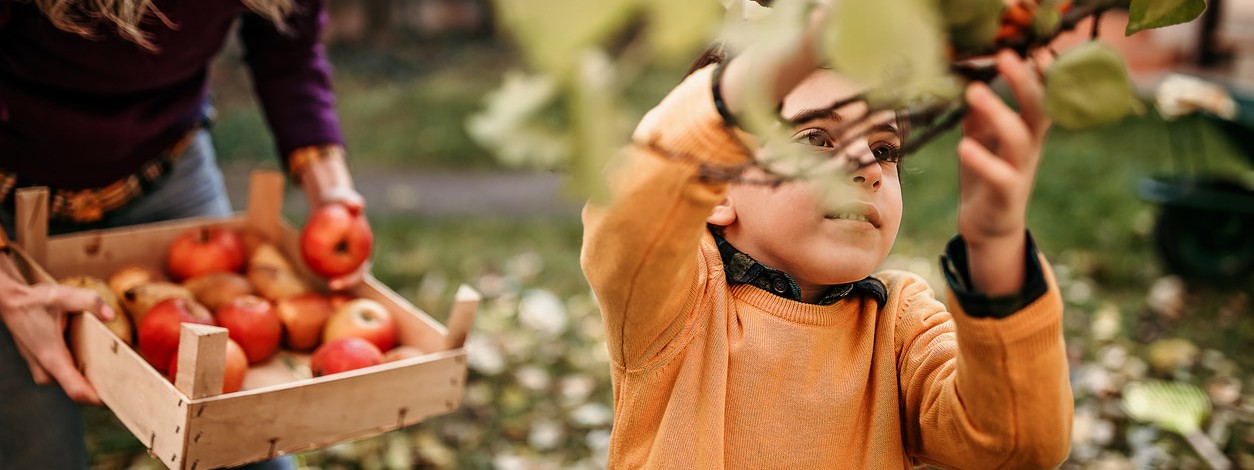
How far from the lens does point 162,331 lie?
1927 millimetres

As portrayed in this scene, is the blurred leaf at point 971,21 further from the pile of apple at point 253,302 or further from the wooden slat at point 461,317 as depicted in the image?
the pile of apple at point 253,302

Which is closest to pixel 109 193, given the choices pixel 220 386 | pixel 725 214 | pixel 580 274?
pixel 220 386

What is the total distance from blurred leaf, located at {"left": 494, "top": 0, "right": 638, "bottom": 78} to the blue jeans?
1.71 metres

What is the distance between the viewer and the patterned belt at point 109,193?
2180 millimetres

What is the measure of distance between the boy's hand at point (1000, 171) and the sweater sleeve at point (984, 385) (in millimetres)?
64

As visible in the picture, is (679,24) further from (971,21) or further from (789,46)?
(971,21)

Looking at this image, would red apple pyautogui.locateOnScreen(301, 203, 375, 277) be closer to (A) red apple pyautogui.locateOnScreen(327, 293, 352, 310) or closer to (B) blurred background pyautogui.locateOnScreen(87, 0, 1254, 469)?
(A) red apple pyautogui.locateOnScreen(327, 293, 352, 310)

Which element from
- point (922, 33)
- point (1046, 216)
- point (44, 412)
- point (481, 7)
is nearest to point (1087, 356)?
point (1046, 216)

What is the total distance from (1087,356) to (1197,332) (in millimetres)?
592

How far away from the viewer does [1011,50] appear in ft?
2.69

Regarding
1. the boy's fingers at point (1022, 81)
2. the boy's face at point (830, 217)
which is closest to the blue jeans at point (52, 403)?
the boy's face at point (830, 217)

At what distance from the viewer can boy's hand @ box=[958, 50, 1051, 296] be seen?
0.86 meters

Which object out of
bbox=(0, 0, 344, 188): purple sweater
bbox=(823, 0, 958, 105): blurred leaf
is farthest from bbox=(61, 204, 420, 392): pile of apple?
bbox=(823, 0, 958, 105): blurred leaf

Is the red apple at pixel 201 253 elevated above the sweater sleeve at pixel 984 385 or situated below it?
below
